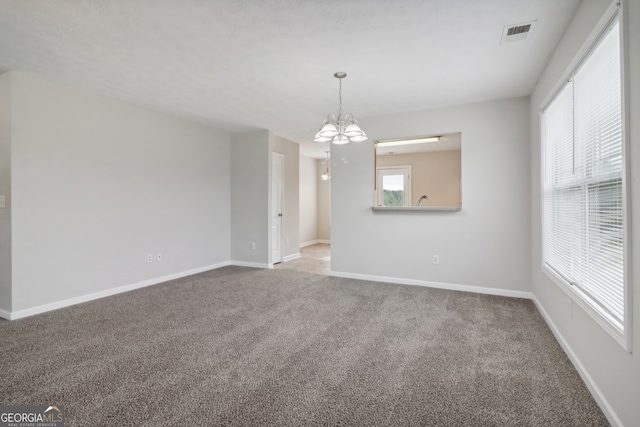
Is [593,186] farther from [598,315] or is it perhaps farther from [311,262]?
[311,262]

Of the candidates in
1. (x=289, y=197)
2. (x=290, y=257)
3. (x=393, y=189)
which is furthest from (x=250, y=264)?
(x=393, y=189)

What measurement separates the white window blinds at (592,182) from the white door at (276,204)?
432cm

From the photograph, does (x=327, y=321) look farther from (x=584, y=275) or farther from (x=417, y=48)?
(x=417, y=48)

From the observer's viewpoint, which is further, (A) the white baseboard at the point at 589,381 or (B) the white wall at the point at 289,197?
(B) the white wall at the point at 289,197

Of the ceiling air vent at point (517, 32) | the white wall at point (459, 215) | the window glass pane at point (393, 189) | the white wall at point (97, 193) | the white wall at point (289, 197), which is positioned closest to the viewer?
the ceiling air vent at point (517, 32)

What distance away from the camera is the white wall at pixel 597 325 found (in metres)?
1.37

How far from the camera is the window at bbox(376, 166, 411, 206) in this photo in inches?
183

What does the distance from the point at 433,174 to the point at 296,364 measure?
336cm

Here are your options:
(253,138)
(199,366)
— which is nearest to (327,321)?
(199,366)

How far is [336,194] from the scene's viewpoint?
491cm

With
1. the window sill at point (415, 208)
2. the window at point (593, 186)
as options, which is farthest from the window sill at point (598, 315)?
the window sill at point (415, 208)

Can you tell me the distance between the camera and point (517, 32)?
2.43m

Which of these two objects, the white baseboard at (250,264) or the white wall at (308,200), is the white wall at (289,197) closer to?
the white baseboard at (250,264)

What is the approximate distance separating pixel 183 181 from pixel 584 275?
4947mm
